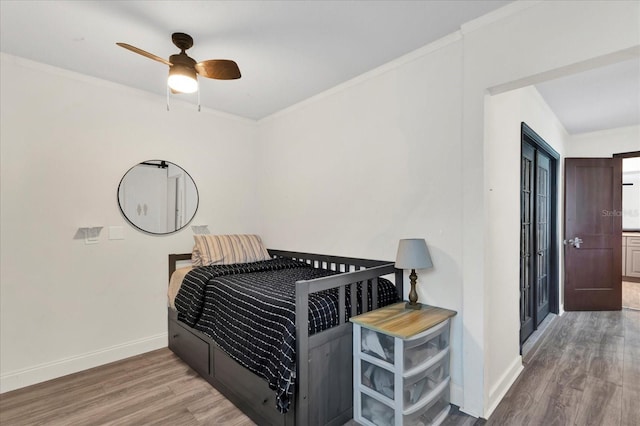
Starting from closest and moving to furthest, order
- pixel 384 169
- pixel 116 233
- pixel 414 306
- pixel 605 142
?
1. pixel 414 306
2. pixel 384 169
3. pixel 116 233
4. pixel 605 142

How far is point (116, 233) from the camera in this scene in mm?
2875

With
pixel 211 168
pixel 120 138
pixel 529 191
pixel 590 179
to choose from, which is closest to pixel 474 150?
pixel 529 191

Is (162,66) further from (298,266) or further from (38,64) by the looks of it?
(298,266)

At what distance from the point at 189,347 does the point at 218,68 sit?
87.9 inches

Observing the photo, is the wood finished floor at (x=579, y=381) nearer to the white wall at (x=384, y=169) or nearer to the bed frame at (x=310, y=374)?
the white wall at (x=384, y=169)

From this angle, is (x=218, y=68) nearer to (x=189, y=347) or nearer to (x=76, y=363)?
(x=189, y=347)

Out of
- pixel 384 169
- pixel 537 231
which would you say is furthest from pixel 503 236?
pixel 537 231

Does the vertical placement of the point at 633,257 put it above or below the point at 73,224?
below

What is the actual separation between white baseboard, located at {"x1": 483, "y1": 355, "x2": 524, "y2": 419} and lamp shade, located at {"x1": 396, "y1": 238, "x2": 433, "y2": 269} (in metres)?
0.95

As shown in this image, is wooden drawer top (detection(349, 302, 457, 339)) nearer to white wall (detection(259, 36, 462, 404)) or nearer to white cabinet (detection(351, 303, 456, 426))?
white cabinet (detection(351, 303, 456, 426))

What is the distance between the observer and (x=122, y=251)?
114 inches

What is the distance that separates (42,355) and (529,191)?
14.9ft

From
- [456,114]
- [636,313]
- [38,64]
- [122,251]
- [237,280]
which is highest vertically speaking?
[38,64]

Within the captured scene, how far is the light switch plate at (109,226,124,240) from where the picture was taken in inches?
112
